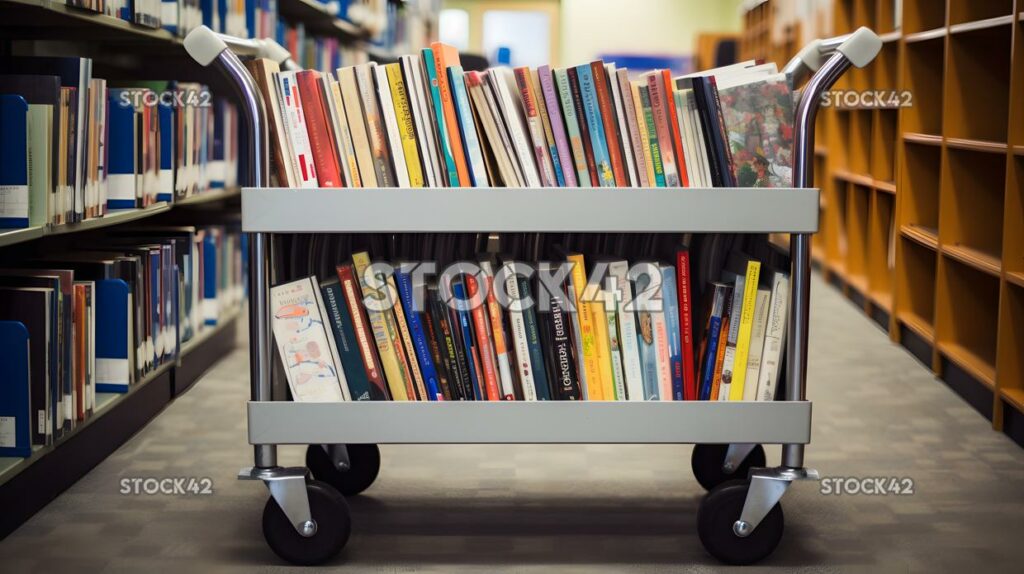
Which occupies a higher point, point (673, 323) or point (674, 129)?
point (674, 129)

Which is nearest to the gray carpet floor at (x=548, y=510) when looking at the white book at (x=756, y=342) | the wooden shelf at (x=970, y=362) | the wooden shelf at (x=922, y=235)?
the wooden shelf at (x=970, y=362)

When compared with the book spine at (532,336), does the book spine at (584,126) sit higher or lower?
higher

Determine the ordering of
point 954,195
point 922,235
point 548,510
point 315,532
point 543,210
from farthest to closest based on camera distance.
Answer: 1. point 922,235
2. point 954,195
3. point 548,510
4. point 315,532
5. point 543,210

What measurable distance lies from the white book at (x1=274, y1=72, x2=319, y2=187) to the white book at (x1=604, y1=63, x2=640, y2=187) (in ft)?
1.55

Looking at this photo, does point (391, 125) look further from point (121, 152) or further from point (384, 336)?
point (121, 152)

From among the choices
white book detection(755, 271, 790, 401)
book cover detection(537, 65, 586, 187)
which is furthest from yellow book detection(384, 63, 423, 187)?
white book detection(755, 271, 790, 401)

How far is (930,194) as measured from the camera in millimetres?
4008

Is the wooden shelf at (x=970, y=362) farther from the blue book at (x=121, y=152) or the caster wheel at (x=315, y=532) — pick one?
the blue book at (x=121, y=152)

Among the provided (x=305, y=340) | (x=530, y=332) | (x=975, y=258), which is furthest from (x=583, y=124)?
(x=975, y=258)

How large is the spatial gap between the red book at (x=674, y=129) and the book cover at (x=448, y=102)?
33 centimetres

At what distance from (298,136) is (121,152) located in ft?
3.70

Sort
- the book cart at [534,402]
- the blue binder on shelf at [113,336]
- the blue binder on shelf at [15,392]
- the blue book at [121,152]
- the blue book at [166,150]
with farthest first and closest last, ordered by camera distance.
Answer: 1. the blue book at [166,150]
2. the blue book at [121,152]
3. the blue binder on shelf at [113,336]
4. the blue binder on shelf at [15,392]
5. the book cart at [534,402]

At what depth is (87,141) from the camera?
2.42 m

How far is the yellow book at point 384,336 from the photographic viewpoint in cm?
184
